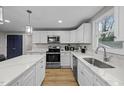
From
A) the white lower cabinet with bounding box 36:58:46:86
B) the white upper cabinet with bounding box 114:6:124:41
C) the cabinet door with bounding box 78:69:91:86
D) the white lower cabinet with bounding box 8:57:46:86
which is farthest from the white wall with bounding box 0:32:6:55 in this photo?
the white upper cabinet with bounding box 114:6:124:41

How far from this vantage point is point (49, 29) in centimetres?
796

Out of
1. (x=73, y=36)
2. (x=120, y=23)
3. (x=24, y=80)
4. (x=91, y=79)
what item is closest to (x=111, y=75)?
(x=91, y=79)

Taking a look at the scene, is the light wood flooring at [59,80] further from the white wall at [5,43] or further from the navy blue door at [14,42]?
the navy blue door at [14,42]

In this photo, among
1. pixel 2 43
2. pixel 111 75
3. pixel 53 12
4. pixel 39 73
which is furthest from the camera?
pixel 2 43

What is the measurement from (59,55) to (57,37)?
40.7 inches

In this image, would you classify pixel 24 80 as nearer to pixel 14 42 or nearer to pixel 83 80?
pixel 83 80

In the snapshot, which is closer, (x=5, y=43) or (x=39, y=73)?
(x=39, y=73)

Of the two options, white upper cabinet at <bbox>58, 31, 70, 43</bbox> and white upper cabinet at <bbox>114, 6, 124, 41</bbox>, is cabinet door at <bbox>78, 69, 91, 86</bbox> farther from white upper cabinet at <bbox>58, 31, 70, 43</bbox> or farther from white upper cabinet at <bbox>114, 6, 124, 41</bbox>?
white upper cabinet at <bbox>58, 31, 70, 43</bbox>

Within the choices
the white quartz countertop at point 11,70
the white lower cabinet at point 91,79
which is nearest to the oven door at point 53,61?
the white lower cabinet at point 91,79

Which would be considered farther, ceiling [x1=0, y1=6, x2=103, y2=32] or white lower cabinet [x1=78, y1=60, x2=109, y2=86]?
ceiling [x1=0, y1=6, x2=103, y2=32]

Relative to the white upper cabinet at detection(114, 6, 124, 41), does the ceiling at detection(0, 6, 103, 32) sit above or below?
above

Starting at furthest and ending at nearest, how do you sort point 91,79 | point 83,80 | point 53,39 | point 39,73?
point 53,39 < point 39,73 < point 83,80 < point 91,79

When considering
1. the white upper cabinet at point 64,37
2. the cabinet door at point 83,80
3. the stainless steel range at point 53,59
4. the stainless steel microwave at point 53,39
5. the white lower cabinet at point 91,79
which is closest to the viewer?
the white lower cabinet at point 91,79

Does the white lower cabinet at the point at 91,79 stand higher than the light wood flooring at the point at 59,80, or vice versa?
the white lower cabinet at the point at 91,79
